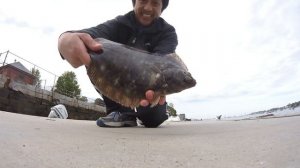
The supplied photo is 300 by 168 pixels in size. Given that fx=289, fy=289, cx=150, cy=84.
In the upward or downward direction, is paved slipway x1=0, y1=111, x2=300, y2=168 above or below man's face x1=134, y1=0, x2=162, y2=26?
below

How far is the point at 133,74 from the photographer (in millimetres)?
1729

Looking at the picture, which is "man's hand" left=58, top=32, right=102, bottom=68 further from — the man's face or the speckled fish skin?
the man's face

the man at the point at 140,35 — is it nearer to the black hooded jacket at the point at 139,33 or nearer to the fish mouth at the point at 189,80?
the black hooded jacket at the point at 139,33

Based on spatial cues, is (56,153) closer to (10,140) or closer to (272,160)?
(10,140)

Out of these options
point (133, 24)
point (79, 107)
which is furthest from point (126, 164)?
point (79, 107)

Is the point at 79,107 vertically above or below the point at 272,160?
above

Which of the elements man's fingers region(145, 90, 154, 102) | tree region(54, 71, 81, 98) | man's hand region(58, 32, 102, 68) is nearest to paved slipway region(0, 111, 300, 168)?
man's fingers region(145, 90, 154, 102)

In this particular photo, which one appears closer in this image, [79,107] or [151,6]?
[151,6]

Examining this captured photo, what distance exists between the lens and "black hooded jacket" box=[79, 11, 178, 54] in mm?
3113

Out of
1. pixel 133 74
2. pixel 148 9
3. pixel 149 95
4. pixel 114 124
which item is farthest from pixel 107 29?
pixel 149 95

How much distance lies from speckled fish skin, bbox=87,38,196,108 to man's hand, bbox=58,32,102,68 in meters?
0.04

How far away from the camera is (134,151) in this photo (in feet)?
5.37

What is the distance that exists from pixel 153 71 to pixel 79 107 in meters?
18.2

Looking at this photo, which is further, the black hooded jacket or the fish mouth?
the black hooded jacket
